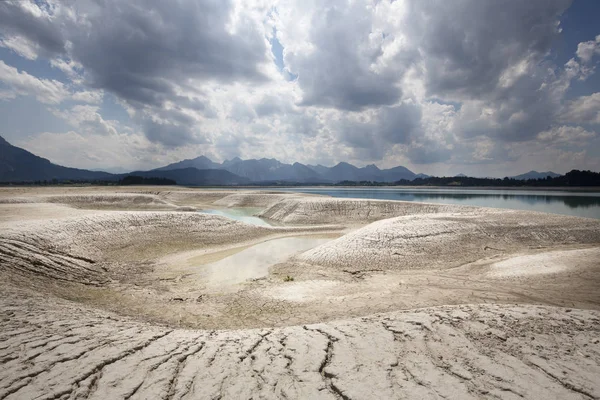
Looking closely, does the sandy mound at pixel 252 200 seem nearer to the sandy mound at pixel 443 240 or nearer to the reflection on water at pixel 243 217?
the reflection on water at pixel 243 217

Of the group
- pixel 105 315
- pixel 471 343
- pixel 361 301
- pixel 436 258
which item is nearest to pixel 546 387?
pixel 471 343

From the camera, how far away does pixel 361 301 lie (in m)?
9.02

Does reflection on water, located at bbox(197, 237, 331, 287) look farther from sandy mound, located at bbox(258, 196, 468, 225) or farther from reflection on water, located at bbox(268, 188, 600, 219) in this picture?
reflection on water, located at bbox(268, 188, 600, 219)

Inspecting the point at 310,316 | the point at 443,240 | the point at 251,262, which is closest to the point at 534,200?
the point at 443,240

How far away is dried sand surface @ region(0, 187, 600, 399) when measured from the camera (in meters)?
4.32

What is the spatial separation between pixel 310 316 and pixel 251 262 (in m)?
8.82

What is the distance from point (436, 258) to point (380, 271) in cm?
417

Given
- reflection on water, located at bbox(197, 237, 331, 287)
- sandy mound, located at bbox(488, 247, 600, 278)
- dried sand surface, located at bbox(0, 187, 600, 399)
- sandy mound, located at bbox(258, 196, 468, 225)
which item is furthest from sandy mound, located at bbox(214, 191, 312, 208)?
sandy mound, located at bbox(488, 247, 600, 278)

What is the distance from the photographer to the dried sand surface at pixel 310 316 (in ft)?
14.2

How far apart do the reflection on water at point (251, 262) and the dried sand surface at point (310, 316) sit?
67 centimetres

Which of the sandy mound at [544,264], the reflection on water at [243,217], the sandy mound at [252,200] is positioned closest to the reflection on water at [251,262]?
the sandy mound at [544,264]

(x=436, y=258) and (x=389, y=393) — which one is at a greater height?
(x=389, y=393)

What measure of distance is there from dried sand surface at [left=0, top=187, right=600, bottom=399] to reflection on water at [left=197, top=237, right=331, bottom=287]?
26.5 inches

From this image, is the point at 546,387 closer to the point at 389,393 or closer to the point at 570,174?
the point at 389,393
